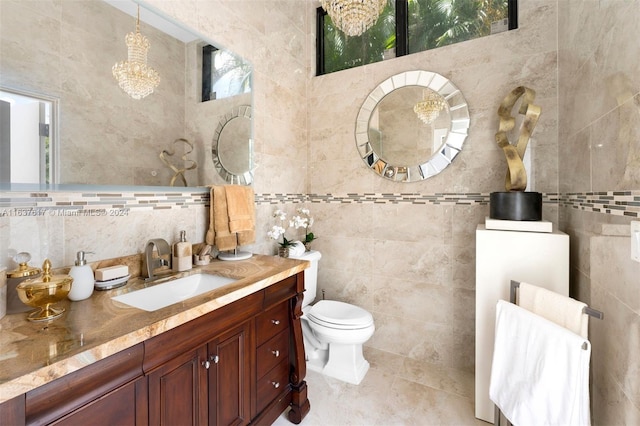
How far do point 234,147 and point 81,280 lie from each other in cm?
112

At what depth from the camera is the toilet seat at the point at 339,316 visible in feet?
6.39

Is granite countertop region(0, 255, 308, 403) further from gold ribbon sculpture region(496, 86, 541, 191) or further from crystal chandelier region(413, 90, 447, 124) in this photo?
crystal chandelier region(413, 90, 447, 124)

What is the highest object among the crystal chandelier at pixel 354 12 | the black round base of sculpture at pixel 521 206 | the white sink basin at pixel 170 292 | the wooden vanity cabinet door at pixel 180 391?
the crystal chandelier at pixel 354 12

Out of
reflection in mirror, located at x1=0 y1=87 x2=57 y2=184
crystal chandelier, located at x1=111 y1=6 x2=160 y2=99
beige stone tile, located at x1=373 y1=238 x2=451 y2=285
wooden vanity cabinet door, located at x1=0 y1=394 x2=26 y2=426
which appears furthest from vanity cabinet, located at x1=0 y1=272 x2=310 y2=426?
crystal chandelier, located at x1=111 y1=6 x2=160 y2=99

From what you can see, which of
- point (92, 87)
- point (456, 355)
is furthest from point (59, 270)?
point (456, 355)

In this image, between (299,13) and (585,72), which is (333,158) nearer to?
(299,13)

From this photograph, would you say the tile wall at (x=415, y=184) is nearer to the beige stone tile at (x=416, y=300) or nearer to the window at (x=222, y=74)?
the beige stone tile at (x=416, y=300)

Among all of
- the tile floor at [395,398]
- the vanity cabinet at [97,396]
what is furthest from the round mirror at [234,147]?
the tile floor at [395,398]

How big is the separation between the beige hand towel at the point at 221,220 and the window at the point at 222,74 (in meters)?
0.55

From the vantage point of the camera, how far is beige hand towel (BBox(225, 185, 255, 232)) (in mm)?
1725

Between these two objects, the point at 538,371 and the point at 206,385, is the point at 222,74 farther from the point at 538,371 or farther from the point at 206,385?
the point at 538,371

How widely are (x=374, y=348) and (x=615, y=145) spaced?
6.76ft

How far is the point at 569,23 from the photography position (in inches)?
63.7

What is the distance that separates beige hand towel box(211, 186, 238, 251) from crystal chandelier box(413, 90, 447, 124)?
1553 millimetres
